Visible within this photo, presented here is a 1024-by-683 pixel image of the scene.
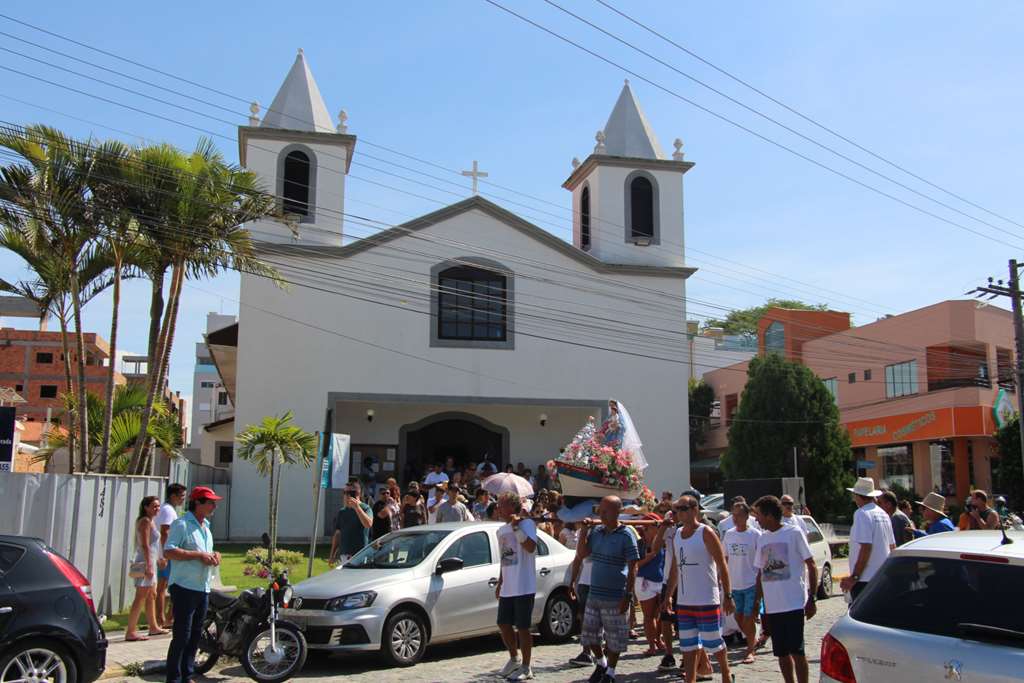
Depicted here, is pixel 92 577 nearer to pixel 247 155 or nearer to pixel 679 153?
pixel 247 155

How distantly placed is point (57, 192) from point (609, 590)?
1058 centimetres

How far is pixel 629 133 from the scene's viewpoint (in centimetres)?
2931

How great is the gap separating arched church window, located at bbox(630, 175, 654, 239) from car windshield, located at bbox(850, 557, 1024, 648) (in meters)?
23.4

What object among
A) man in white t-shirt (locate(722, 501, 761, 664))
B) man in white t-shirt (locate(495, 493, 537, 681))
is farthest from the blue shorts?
man in white t-shirt (locate(495, 493, 537, 681))

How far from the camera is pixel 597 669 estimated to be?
8625 millimetres

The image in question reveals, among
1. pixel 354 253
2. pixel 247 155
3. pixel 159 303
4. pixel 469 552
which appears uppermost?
pixel 247 155

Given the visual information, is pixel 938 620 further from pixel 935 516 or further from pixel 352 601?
pixel 935 516

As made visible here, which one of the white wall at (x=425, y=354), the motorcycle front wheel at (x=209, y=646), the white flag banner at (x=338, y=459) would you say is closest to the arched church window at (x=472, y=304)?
the white wall at (x=425, y=354)

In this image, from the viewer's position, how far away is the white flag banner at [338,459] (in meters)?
15.0

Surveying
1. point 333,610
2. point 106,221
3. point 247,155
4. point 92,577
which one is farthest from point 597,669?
point 247,155

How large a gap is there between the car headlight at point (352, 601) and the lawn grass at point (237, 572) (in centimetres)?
273

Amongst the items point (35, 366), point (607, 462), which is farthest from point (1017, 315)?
point (35, 366)

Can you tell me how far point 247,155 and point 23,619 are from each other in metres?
20.4

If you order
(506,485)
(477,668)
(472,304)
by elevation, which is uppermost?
(472,304)
